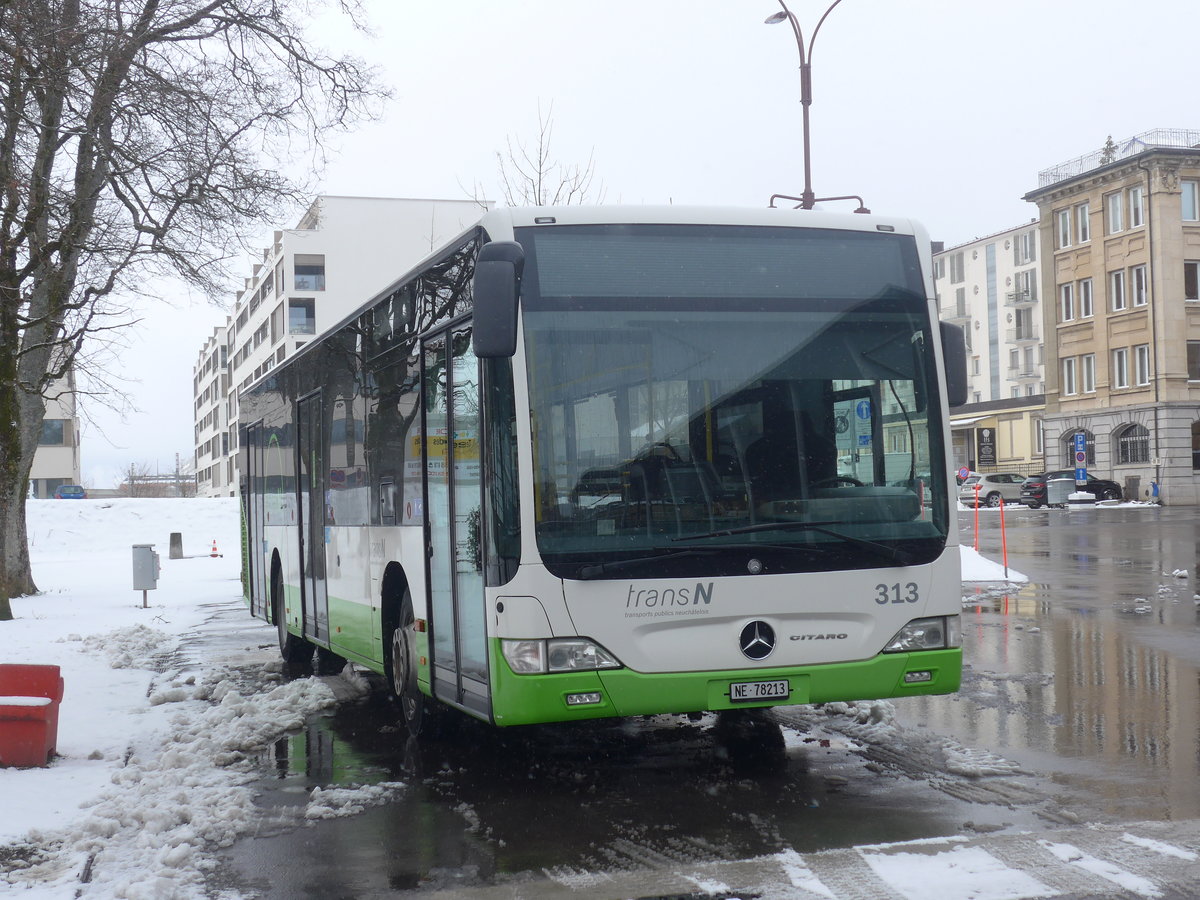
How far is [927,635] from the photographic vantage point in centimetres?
715

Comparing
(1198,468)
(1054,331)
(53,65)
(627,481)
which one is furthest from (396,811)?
(1054,331)

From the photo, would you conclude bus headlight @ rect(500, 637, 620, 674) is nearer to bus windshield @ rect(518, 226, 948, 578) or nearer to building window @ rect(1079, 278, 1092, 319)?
bus windshield @ rect(518, 226, 948, 578)

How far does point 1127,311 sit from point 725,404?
58.7 m

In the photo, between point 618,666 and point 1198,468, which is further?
Result: point 1198,468

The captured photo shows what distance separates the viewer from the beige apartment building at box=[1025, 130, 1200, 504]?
5812cm

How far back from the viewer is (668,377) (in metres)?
6.78

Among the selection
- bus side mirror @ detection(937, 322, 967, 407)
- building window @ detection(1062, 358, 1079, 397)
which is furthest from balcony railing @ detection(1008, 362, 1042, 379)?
bus side mirror @ detection(937, 322, 967, 407)

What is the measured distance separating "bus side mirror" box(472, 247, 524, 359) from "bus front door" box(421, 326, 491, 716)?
0.48 metres

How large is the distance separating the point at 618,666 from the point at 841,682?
1.17 m

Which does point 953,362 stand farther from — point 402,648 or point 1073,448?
point 1073,448

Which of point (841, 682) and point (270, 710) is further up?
point (841, 682)

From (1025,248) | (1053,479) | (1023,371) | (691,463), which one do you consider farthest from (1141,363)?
(691,463)

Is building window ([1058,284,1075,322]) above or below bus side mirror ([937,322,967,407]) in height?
above

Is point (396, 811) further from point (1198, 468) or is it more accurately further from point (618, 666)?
point (1198, 468)
